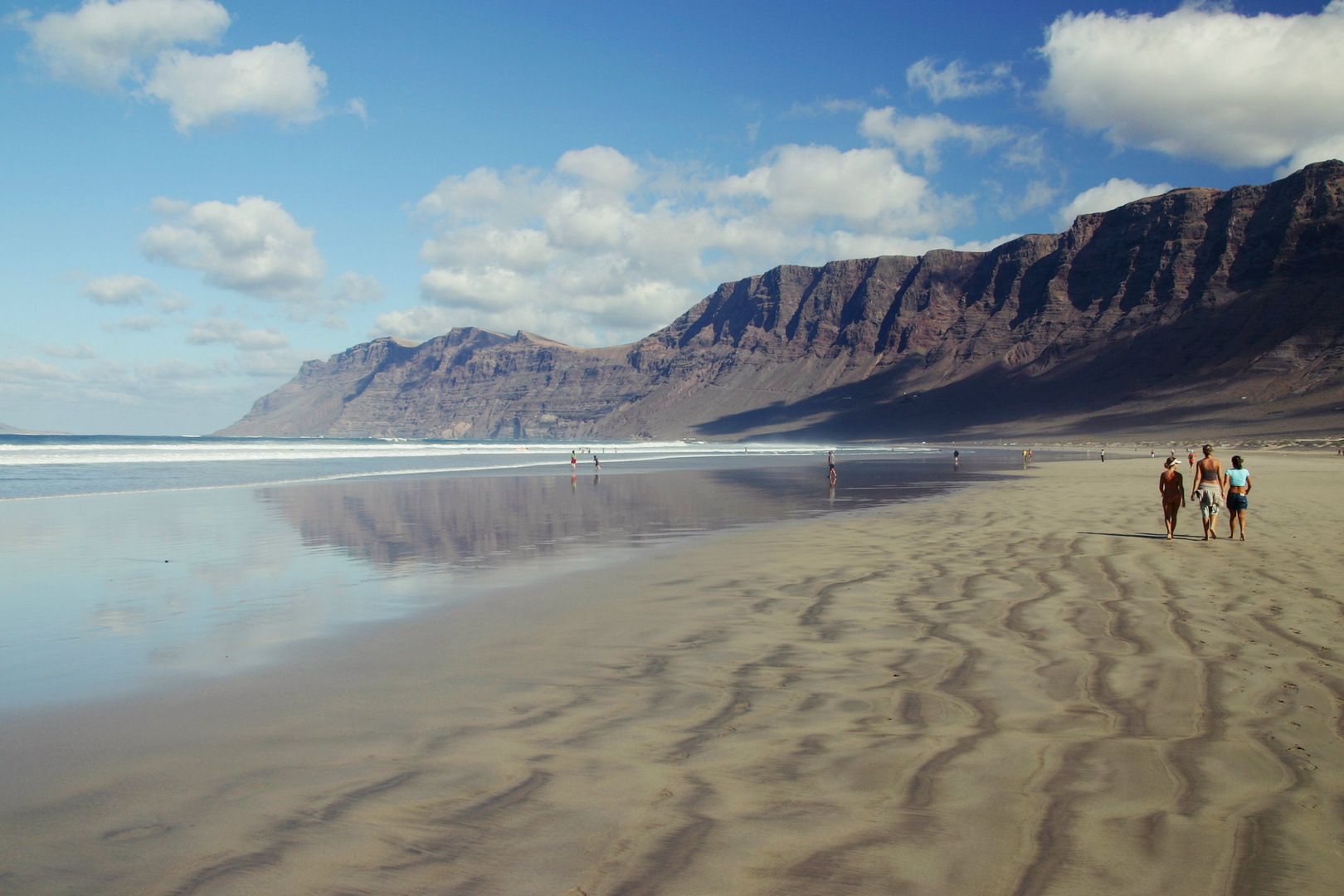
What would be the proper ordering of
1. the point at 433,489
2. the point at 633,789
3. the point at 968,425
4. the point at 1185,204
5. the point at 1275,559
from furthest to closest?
the point at 1185,204 < the point at 968,425 < the point at 433,489 < the point at 1275,559 < the point at 633,789

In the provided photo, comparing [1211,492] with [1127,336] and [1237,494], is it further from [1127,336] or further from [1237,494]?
[1127,336]

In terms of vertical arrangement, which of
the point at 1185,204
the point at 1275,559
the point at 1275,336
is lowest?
the point at 1275,559

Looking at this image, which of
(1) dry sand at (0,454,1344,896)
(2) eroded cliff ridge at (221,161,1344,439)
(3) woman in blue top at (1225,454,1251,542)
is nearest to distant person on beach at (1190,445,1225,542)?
(3) woman in blue top at (1225,454,1251,542)

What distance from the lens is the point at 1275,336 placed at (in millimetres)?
117312

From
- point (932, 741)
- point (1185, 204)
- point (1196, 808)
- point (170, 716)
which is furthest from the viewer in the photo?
point (1185, 204)

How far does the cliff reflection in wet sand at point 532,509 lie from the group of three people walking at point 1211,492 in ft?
24.5

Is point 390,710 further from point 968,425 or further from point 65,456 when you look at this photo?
point 968,425

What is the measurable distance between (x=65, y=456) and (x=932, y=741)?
61927 millimetres

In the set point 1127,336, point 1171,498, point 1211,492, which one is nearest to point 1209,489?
point 1211,492

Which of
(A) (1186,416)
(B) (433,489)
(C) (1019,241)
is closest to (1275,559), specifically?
(B) (433,489)

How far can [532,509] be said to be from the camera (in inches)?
849

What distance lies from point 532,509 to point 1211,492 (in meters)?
15.1

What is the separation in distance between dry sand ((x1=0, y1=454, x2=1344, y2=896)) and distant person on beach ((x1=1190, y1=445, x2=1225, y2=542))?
16.8 feet

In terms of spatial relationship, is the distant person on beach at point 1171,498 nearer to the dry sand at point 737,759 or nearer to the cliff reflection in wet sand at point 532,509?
the dry sand at point 737,759
